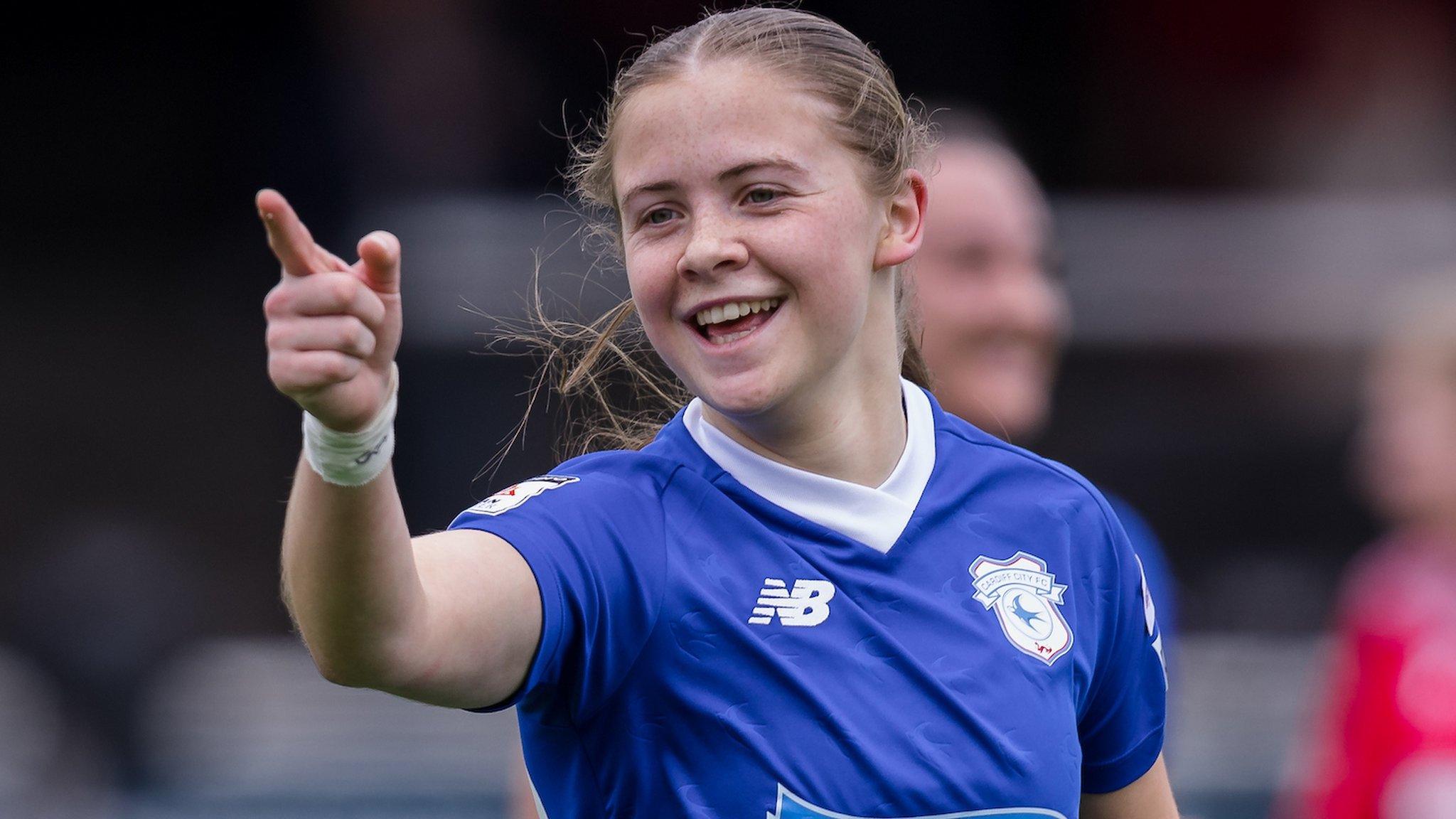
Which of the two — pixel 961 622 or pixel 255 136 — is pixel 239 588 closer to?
pixel 255 136

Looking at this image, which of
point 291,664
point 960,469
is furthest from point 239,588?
point 960,469

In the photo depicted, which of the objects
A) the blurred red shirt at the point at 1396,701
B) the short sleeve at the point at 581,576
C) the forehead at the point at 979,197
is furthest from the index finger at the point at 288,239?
the blurred red shirt at the point at 1396,701

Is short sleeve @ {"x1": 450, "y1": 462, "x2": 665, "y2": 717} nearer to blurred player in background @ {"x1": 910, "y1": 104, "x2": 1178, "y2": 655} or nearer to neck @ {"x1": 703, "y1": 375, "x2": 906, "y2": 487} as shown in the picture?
neck @ {"x1": 703, "y1": 375, "x2": 906, "y2": 487}

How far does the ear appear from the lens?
6.82 feet

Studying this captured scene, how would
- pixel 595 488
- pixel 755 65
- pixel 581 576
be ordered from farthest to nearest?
pixel 755 65
pixel 595 488
pixel 581 576

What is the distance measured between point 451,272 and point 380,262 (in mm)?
6849

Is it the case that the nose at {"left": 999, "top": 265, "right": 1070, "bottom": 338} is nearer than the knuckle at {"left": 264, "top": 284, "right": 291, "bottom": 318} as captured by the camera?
No

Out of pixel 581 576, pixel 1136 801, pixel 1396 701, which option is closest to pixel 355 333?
pixel 581 576

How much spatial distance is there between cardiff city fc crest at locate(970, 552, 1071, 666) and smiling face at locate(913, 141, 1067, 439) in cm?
133

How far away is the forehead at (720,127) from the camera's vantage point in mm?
1880

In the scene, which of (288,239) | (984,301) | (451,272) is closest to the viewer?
(288,239)

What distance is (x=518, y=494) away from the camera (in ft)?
5.90

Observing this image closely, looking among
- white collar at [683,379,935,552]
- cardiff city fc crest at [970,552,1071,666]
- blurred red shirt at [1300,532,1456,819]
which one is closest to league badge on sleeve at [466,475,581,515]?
white collar at [683,379,935,552]

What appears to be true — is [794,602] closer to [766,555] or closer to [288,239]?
[766,555]
